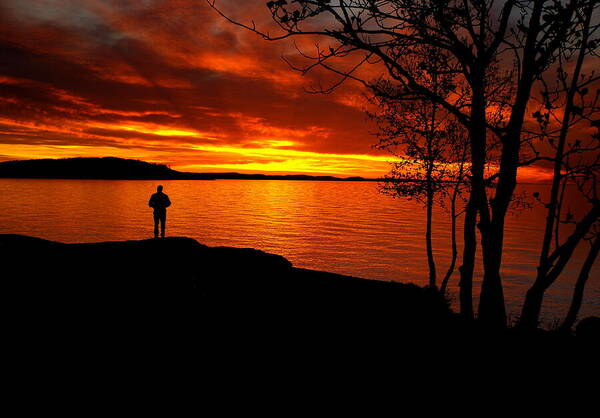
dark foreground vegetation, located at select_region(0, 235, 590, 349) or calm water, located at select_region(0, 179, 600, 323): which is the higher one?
dark foreground vegetation, located at select_region(0, 235, 590, 349)

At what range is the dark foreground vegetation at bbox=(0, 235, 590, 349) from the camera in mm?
9820

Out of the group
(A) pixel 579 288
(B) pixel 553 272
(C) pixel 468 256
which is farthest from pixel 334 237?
(B) pixel 553 272

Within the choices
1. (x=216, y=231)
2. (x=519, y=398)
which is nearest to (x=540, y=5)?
(x=519, y=398)

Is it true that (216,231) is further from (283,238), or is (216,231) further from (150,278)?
(150,278)

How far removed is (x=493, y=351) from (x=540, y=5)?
8212 millimetres

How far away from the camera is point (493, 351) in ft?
35.5

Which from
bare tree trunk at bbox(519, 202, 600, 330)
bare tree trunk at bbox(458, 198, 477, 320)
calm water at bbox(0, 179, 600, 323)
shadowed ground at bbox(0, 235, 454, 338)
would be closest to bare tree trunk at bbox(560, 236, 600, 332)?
bare tree trunk at bbox(519, 202, 600, 330)

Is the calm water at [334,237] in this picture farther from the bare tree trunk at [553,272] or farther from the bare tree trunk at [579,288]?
the bare tree trunk at [553,272]

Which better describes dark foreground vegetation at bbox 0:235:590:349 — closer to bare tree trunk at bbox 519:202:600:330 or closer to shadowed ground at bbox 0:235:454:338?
shadowed ground at bbox 0:235:454:338

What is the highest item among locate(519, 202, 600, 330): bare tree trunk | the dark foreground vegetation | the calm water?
locate(519, 202, 600, 330): bare tree trunk

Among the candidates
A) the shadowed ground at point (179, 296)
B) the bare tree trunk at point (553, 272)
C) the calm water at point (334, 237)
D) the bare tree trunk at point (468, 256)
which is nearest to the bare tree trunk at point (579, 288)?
the bare tree trunk at point (553, 272)

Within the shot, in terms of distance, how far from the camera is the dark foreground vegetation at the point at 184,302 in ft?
32.2

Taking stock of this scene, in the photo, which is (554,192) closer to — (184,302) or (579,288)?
(579,288)

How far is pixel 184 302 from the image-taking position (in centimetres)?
1118
